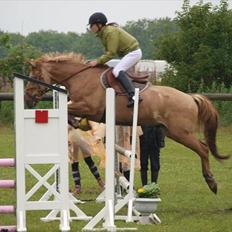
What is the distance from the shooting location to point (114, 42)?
32.7ft

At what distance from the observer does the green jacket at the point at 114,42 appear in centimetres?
995

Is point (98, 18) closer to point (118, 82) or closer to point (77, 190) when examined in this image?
point (118, 82)

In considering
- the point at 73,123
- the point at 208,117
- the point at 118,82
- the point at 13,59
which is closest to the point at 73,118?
the point at 73,123

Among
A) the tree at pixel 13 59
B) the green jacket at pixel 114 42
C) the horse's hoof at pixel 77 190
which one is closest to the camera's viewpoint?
the green jacket at pixel 114 42

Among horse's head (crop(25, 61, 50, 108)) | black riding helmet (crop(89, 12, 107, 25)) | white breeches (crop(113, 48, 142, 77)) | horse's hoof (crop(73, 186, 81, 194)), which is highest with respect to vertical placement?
black riding helmet (crop(89, 12, 107, 25))

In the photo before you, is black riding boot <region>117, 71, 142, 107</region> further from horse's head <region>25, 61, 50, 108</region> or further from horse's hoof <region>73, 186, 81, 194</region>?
horse's hoof <region>73, 186, 81, 194</region>

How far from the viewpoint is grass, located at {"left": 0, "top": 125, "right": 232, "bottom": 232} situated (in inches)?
344

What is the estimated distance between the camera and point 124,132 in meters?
11.3

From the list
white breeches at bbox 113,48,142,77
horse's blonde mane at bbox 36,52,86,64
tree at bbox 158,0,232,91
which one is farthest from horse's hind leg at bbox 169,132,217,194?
tree at bbox 158,0,232,91

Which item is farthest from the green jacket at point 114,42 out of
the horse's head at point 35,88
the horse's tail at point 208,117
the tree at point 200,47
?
the tree at point 200,47

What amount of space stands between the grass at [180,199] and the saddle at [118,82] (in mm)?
1573

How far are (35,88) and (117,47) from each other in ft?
3.85

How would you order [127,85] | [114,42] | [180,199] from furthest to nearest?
[180,199], [127,85], [114,42]

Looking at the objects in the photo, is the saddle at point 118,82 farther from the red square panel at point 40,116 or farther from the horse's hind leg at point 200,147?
the red square panel at point 40,116
